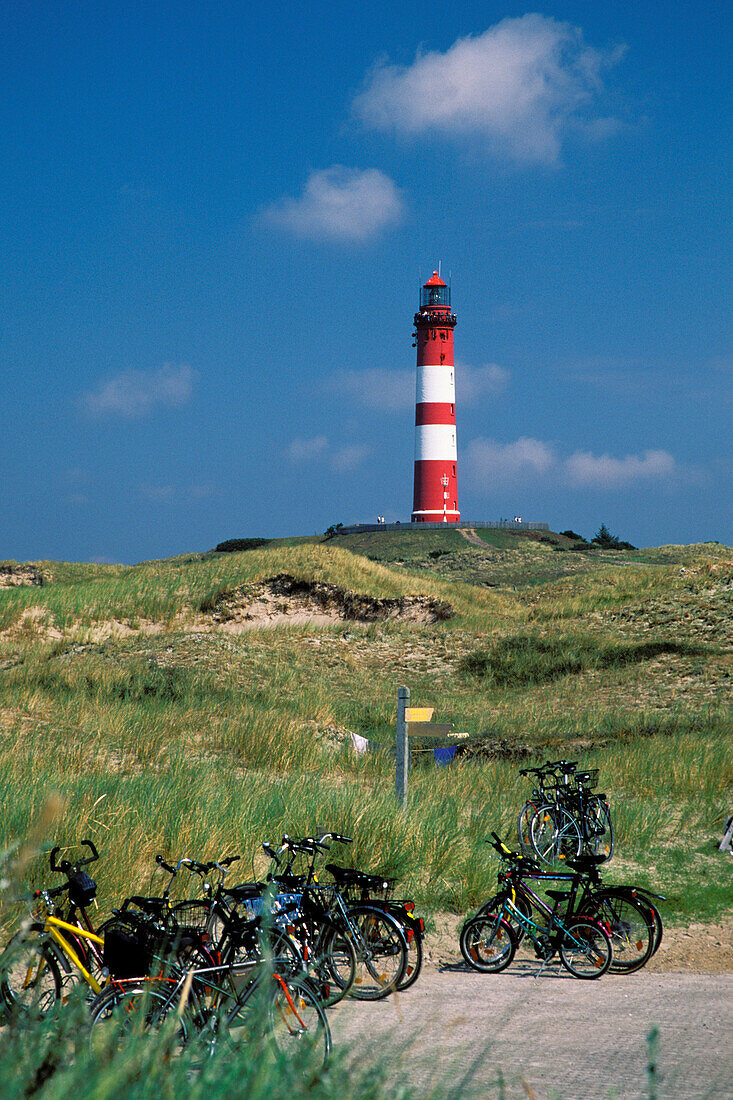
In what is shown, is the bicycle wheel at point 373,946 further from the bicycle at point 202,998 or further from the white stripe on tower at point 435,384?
the white stripe on tower at point 435,384

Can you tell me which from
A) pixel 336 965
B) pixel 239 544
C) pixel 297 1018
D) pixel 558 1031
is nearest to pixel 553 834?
pixel 336 965

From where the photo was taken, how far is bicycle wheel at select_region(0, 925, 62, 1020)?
178 inches

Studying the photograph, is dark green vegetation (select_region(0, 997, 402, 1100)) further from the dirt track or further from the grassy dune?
the grassy dune

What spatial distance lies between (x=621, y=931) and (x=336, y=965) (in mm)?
2652

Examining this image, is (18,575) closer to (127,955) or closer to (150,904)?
(150,904)

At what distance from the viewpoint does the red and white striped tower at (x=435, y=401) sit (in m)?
70.1

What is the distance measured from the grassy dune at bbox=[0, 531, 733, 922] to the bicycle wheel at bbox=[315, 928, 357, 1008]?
2.13m

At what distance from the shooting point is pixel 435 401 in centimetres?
7000

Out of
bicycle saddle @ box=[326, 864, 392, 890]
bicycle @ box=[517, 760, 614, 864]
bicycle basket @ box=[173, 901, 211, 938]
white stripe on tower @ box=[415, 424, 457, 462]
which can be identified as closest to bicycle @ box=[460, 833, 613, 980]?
bicycle saddle @ box=[326, 864, 392, 890]

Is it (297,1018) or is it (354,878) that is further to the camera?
(354,878)

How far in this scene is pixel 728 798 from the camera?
14.5 m

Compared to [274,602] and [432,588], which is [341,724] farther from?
[432,588]

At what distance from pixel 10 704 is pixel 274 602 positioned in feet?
65.5

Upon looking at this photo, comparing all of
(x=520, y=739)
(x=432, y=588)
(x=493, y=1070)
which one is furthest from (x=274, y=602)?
(x=493, y=1070)
